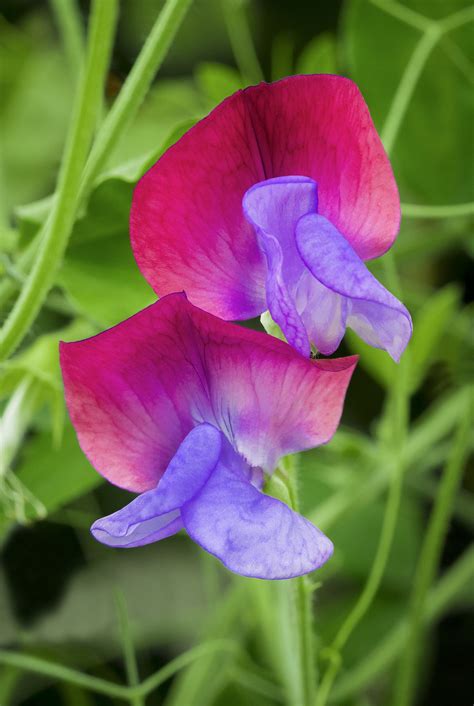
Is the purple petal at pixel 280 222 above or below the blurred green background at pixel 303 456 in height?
above

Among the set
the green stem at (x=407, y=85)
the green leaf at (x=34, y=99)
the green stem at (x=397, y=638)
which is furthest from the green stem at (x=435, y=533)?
the green leaf at (x=34, y=99)

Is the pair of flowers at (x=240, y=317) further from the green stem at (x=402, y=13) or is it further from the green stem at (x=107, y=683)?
the green stem at (x=402, y=13)

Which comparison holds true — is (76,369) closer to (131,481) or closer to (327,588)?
(131,481)

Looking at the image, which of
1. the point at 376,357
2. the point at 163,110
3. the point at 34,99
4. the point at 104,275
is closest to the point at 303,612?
the point at 104,275

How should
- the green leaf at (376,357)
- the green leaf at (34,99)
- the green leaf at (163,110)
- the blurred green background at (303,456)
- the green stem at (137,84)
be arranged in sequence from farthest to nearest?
1. the green leaf at (34,99)
2. the green leaf at (163,110)
3. the green leaf at (376,357)
4. the blurred green background at (303,456)
5. the green stem at (137,84)

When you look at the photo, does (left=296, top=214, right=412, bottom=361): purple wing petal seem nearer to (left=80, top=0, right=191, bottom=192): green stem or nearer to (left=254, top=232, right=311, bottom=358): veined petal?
(left=254, top=232, right=311, bottom=358): veined petal

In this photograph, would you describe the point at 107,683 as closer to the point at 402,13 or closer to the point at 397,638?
the point at 397,638
